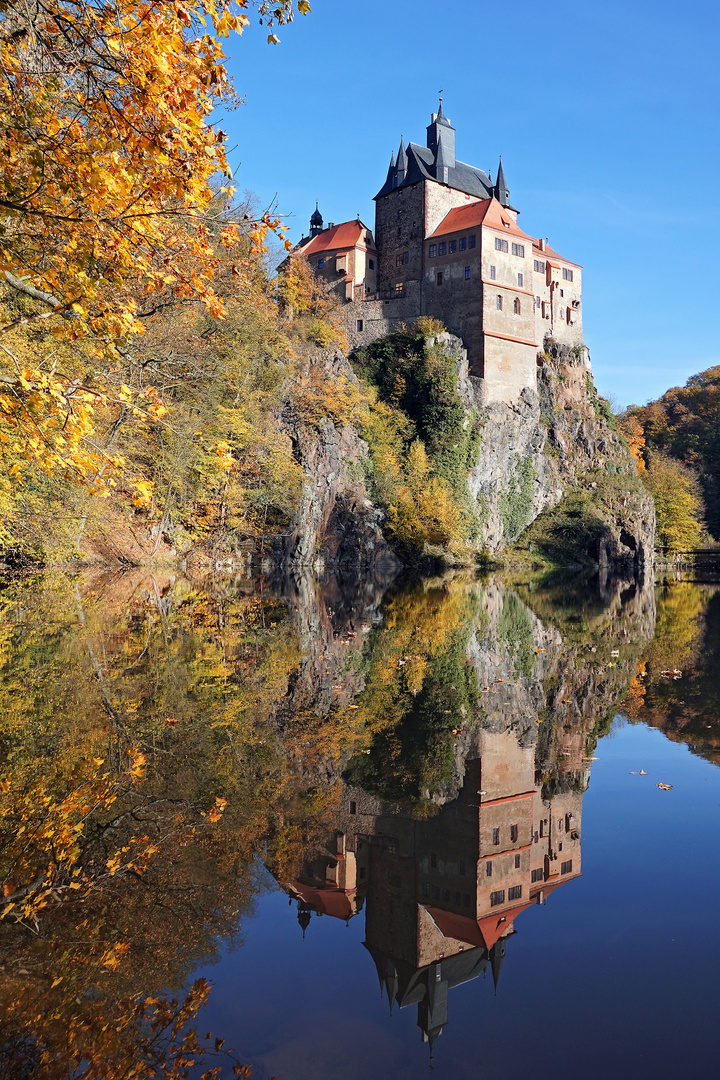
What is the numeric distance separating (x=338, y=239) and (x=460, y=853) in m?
66.2

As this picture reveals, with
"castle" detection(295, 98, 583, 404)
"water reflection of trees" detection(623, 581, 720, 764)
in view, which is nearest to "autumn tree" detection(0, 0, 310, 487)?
"water reflection of trees" detection(623, 581, 720, 764)

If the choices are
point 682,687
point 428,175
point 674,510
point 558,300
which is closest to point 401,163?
point 428,175

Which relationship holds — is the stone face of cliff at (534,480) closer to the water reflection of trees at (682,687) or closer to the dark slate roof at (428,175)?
the dark slate roof at (428,175)

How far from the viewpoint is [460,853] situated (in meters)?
4.58

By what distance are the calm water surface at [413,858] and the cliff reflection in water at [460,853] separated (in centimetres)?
2

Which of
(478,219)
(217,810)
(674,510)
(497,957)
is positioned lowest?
(497,957)

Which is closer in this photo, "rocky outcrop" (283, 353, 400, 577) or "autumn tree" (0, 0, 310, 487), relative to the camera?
"autumn tree" (0, 0, 310, 487)

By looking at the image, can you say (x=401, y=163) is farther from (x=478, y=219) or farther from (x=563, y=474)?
(x=563, y=474)

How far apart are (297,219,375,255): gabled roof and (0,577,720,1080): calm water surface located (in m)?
58.4

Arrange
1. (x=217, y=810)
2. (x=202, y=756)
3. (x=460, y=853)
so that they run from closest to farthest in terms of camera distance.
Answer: (x=460, y=853) < (x=217, y=810) < (x=202, y=756)

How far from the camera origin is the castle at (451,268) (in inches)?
2203

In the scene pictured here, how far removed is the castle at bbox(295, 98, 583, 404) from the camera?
55969mm

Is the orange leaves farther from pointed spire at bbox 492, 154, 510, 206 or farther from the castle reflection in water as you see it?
pointed spire at bbox 492, 154, 510, 206

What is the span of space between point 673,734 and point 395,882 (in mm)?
4619
